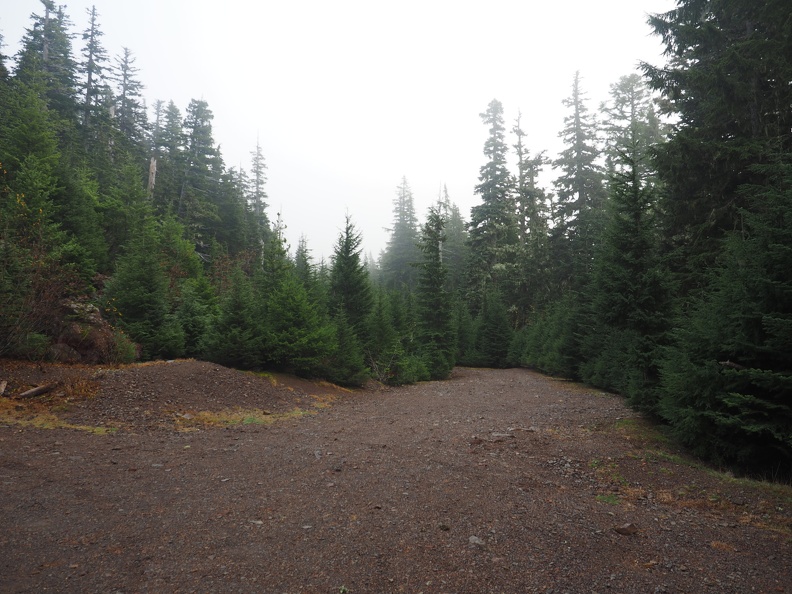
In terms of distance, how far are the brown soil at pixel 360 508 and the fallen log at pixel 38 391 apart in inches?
4.2

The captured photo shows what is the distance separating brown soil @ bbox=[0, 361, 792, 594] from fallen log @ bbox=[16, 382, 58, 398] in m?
0.11

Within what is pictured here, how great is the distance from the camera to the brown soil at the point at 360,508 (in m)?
3.25

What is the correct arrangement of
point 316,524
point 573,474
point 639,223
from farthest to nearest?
point 639,223, point 573,474, point 316,524

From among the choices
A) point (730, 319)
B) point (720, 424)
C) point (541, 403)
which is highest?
point (730, 319)

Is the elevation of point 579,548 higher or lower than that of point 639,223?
lower

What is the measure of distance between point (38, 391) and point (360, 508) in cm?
805

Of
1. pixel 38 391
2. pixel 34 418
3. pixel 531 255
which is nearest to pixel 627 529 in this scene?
pixel 34 418

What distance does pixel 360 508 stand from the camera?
4.52m

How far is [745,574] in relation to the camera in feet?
10.6

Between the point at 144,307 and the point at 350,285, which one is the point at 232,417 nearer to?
the point at 144,307

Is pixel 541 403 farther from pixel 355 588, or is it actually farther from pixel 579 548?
pixel 355 588

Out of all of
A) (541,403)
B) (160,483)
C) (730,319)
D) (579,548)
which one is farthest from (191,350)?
(730,319)

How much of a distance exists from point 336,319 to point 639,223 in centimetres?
1107

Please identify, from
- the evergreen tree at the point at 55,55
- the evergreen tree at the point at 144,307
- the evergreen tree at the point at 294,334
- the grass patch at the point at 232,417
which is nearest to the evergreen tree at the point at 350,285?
the evergreen tree at the point at 294,334
